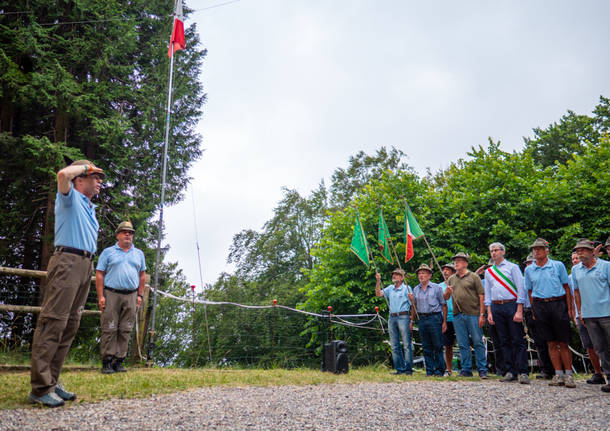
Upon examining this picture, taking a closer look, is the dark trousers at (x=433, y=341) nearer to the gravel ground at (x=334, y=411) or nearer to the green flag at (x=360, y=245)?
the green flag at (x=360, y=245)

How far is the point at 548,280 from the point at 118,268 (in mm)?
5775

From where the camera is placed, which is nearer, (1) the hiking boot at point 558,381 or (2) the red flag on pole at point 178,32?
(1) the hiking boot at point 558,381


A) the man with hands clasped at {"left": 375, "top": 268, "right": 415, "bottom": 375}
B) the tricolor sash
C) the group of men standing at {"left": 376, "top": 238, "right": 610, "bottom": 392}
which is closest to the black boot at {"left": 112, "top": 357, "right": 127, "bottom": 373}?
the man with hands clasped at {"left": 375, "top": 268, "right": 415, "bottom": 375}

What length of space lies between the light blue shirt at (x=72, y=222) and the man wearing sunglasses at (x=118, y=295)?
202 centimetres

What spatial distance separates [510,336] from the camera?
5902 millimetres

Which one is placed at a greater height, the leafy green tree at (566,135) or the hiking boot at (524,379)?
the leafy green tree at (566,135)

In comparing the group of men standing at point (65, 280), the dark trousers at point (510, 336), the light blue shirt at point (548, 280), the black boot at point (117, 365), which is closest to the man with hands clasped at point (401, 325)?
the dark trousers at point (510, 336)

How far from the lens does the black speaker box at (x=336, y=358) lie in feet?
21.5

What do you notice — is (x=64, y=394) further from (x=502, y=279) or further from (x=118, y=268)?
(x=502, y=279)

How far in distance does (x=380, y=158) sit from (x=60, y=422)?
985 inches

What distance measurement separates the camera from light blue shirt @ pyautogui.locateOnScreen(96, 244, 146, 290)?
5430 mm

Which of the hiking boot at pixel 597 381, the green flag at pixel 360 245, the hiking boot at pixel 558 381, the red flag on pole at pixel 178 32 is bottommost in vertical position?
the hiking boot at pixel 597 381

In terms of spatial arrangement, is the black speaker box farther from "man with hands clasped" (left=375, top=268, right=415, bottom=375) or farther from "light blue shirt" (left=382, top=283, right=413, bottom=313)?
"light blue shirt" (left=382, top=283, right=413, bottom=313)

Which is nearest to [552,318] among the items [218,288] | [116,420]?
[116,420]
